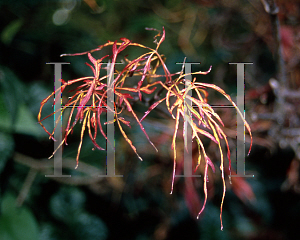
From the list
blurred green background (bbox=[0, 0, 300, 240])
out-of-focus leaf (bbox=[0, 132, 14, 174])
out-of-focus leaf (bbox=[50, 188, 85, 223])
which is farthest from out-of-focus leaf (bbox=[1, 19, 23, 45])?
out-of-focus leaf (bbox=[50, 188, 85, 223])

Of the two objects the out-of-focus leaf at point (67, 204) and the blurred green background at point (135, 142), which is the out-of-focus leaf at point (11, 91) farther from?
the out-of-focus leaf at point (67, 204)

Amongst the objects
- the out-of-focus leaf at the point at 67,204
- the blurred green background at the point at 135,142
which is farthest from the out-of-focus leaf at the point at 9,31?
the out-of-focus leaf at the point at 67,204

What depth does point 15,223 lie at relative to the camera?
1.18 feet

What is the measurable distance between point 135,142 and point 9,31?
10.7 inches

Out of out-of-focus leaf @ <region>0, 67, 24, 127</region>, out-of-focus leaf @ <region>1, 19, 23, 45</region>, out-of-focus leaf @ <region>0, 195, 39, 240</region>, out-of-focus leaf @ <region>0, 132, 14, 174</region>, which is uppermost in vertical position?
out-of-focus leaf @ <region>1, 19, 23, 45</region>

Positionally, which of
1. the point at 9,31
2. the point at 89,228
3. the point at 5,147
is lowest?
the point at 89,228

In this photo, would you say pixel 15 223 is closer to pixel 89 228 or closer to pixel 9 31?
pixel 89 228

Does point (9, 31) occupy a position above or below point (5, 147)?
above

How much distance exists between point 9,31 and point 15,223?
301mm

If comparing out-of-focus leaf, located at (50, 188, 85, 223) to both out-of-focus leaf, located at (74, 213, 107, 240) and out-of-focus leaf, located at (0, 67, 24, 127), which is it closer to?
out-of-focus leaf, located at (74, 213, 107, 240)

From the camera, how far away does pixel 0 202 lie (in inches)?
14.6

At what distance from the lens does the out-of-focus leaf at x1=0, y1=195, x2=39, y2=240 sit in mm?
352

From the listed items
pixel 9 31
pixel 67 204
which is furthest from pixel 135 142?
pixel 9 31

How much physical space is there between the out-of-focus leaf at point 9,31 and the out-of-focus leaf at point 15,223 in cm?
25
